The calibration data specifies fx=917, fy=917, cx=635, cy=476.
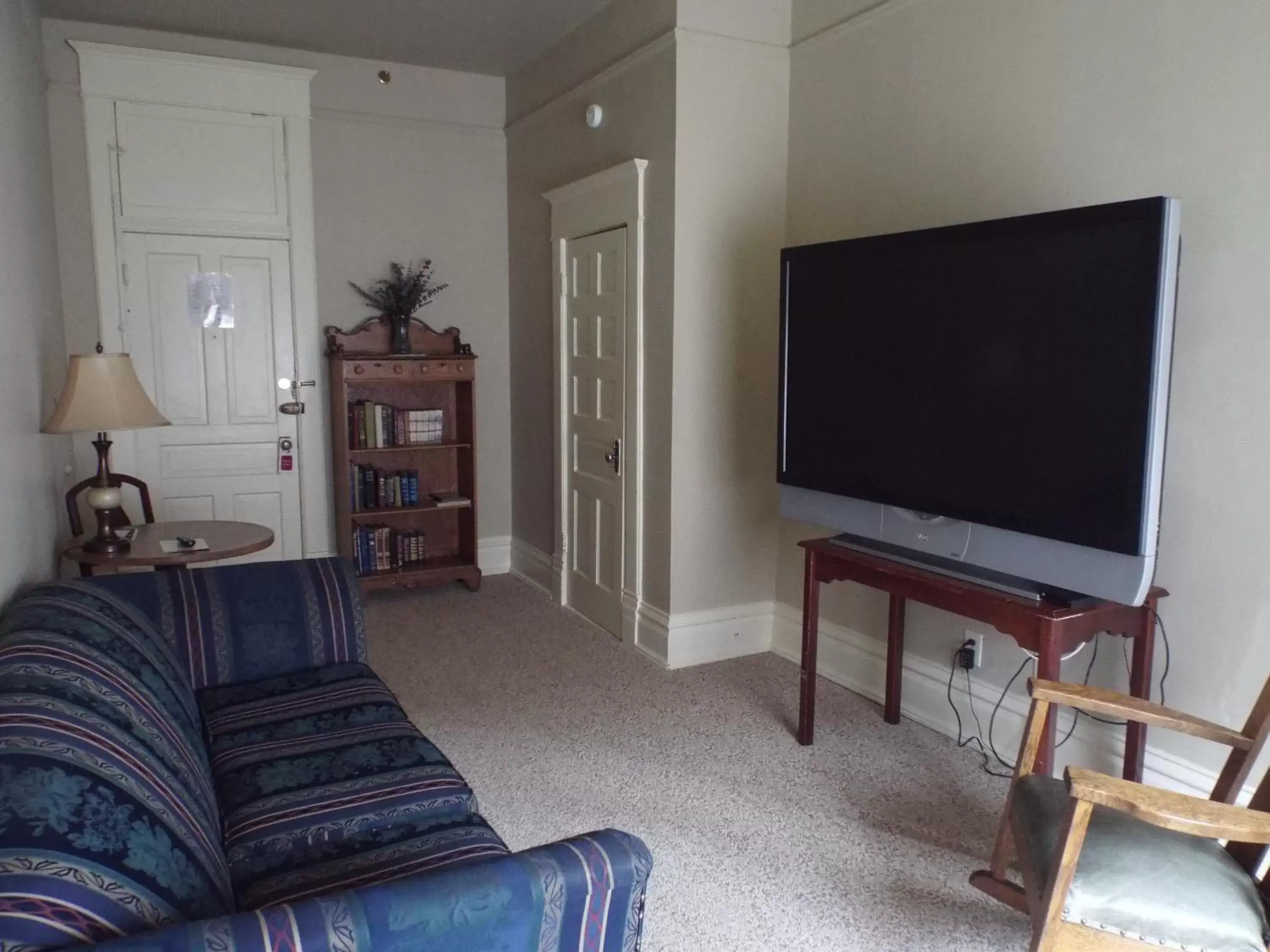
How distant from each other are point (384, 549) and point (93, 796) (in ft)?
12.6

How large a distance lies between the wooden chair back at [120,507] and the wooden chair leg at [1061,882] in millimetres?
3152

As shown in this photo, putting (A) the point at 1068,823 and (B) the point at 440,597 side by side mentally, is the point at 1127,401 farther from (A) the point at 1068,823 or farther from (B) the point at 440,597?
(B) the point at 440,597

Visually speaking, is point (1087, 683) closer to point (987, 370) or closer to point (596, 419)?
point (987, 370)

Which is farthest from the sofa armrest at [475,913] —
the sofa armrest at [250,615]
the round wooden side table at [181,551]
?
the round wooden side table at [181,551]

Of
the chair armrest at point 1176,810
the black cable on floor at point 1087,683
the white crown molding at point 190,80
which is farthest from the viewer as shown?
the white crown molding at point 190,80

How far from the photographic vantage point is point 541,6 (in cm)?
412

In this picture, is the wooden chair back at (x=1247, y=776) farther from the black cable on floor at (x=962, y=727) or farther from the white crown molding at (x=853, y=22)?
the white crown molding at (x=853, y=22)

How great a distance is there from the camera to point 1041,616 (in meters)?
2.28

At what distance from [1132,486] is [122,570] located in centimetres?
423

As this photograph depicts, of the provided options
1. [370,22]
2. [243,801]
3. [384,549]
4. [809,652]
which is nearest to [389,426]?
[384,549]

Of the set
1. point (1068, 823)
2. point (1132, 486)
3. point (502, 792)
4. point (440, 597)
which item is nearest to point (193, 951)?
point (1068, 823)

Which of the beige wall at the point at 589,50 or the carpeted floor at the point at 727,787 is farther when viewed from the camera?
the beige wall at the point at 589,50

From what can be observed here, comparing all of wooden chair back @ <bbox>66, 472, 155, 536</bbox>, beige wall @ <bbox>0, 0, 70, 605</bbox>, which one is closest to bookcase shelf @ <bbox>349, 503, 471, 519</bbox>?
wooden chair back @ <bbox>66, 472, 155, 536</bbox>

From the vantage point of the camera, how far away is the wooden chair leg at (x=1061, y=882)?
1.58 meters
